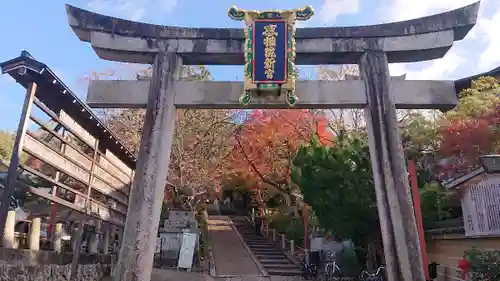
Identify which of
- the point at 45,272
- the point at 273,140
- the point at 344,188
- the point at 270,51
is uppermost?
the point at 273,140

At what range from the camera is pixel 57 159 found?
8.36 m

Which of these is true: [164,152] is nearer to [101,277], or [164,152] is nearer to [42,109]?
[42,109]

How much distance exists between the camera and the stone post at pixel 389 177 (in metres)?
7.49

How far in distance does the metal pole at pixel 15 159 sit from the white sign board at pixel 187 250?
1453 centimetres

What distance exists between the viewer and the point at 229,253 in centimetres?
2539

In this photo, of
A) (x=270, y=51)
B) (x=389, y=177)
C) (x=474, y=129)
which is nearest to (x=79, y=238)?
(x=270, y=51)

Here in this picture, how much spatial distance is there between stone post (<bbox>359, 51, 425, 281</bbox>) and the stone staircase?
13.7 m

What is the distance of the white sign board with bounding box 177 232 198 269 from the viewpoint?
20.3 meters

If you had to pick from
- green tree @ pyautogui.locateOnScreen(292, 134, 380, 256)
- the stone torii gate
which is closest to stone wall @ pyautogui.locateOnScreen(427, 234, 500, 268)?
green tree @ pyautogui.locateOnScreen(292, 134, 380, 256)

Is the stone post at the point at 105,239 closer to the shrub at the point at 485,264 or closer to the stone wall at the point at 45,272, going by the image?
the stone wall at the point at 45,272

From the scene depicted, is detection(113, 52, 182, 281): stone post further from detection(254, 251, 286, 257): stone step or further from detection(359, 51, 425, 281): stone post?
detection(254, 251, 286, 257): stone step

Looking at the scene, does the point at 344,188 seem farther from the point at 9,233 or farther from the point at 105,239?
the point at 9,233

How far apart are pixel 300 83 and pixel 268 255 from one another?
18.4 m

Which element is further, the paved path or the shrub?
the paved path
